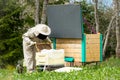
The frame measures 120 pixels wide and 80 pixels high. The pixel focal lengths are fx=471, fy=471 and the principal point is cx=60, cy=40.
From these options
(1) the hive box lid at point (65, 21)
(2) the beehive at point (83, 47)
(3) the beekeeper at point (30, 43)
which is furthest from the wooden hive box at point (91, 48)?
(3) the beekeeper at point (30, 43)

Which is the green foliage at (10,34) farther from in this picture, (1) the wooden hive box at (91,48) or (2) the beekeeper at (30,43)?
(2) the beekeeper at (30,43)

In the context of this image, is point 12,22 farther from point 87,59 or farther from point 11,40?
point 87,59

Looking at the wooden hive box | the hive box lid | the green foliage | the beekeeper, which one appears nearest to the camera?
the beekeeper

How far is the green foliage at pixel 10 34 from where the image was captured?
790 inches

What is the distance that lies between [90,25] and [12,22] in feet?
19.4

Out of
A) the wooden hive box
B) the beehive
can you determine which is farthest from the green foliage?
the wooden hive box

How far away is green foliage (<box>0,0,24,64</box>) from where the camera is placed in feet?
65.9

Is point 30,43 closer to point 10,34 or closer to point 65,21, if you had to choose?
point 65,21

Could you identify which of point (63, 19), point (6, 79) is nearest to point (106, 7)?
point (63, 19)

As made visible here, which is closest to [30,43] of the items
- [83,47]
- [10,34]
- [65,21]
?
[83,47]

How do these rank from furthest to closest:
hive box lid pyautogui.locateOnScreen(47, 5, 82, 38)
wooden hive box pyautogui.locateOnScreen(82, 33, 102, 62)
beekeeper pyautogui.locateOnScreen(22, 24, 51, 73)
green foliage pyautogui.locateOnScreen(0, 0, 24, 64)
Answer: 1. green foliage pyautogui.locateOnScreen(0, 0, 24, 64)
2. hive box lid pyautogui.locateOnScreen(47, 5, 82, 38)
3. wooden hive box pyautogui.locateOnScreen(82, 33, 102, 62)
4. beekeeper pyautogui.locateOnScreen(22, 24, 51, 73)

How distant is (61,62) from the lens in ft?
49.9

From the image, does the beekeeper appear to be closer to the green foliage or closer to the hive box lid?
the hive box lid

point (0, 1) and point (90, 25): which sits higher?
point (0, 1)
